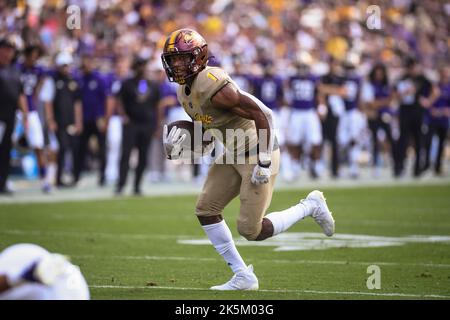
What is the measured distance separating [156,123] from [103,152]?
3.79ft

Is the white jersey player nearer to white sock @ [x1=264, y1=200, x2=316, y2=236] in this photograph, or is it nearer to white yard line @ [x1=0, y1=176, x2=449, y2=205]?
white sock @ [x1=264, y1=200, x2=316, y2=236]

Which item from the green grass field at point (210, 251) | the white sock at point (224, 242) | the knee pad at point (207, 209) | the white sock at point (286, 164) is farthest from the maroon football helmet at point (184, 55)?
the white sock at point (286, 164)

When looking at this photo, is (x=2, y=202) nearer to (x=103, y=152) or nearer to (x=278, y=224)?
(x=103, y=152)

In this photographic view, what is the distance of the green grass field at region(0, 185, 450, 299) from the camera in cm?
681

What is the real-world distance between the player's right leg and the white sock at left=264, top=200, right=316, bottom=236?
32 centimetres

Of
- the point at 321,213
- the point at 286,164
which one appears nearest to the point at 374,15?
the point at 286,164

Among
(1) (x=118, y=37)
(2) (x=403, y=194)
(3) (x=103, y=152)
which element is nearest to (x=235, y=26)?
(1) (x=118, y=37)

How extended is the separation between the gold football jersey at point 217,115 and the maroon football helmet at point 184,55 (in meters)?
0.07

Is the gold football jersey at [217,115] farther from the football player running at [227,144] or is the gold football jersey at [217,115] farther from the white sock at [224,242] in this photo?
the white sock at [224,242]

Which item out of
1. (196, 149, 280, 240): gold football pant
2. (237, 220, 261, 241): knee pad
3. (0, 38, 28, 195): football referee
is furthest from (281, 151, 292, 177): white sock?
(237, 220, 261, 241): knee pad

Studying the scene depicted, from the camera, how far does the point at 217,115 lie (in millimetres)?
6805

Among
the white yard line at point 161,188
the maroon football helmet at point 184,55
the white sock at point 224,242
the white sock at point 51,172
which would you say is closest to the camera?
the maroon football helmet at point 184,55

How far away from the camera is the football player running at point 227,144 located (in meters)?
6.66

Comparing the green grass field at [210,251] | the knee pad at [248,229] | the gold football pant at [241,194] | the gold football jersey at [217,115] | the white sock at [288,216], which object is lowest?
the green grass field at [210,251]
